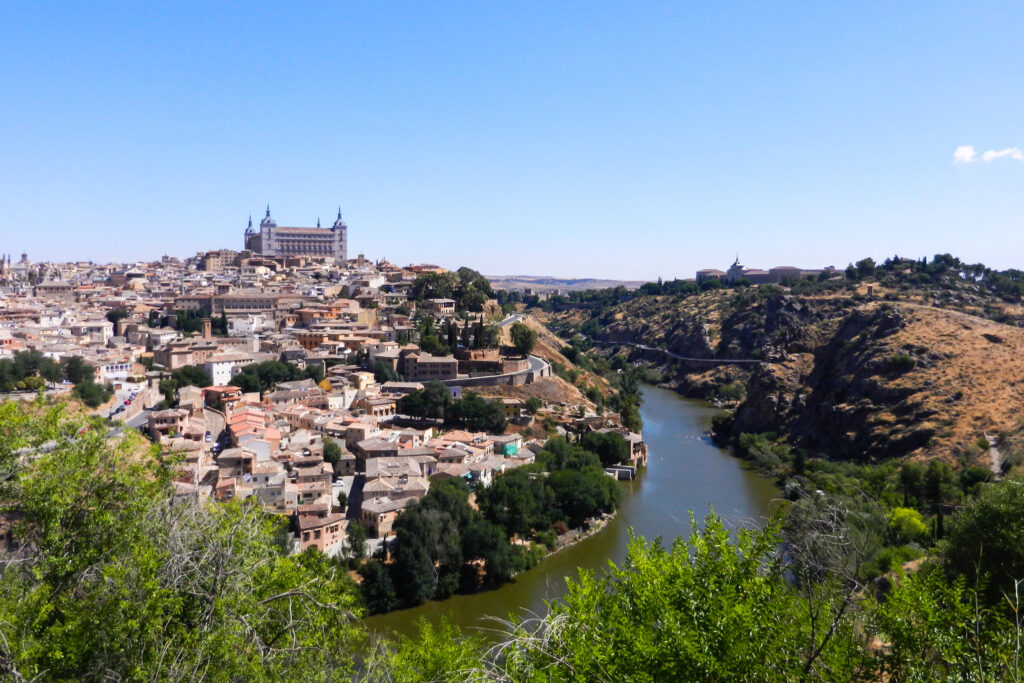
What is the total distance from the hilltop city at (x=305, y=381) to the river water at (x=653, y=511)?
1.70m

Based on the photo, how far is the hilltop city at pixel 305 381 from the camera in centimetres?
1634

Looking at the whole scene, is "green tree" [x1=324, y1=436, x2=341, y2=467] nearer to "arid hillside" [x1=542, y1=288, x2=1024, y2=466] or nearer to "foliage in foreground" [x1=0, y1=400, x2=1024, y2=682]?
"foliage in foreground" [x1=0, y1=400, x2=1024, y2=682]

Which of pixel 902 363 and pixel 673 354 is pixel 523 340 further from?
pixel 673 354

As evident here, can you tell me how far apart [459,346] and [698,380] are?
58.7 feet

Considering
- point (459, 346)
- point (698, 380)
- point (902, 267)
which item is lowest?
point (698, 380)

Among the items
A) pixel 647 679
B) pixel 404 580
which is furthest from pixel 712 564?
pixel 404 580

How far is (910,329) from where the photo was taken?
99.0ft

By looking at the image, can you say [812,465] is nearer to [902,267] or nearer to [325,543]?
[325,543]

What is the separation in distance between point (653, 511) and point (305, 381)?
Answer: 13.7 m

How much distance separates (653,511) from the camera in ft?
62.0

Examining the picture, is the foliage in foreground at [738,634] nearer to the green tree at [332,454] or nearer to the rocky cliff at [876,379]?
the green tree at [332,454]

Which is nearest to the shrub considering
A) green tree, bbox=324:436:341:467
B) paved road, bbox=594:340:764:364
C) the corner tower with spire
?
paved road, bbox=594:340:764:364

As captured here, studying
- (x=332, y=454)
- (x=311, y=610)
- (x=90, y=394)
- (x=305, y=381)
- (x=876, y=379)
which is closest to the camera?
(x=311, y=610)

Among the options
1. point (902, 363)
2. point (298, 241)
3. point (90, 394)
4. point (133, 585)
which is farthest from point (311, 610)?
point (298, 241)
